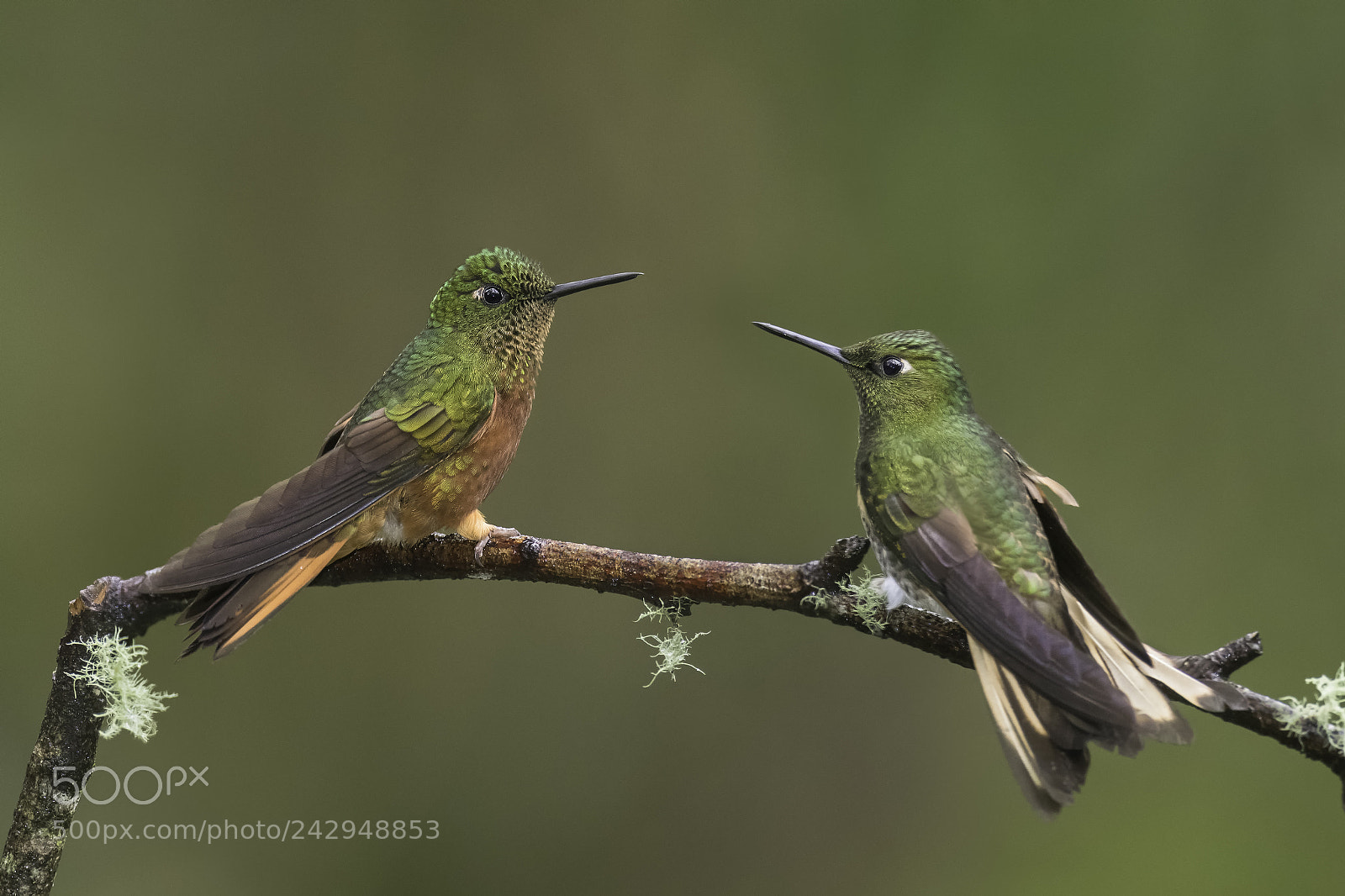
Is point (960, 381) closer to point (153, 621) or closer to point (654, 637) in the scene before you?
point (654, 637)

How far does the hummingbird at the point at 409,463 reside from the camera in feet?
3.69

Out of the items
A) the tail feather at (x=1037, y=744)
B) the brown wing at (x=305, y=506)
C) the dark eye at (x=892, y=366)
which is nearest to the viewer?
the tail feather at (x=1037, y=744)

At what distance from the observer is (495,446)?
1436 mm

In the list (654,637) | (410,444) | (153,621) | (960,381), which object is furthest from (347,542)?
(960,381)

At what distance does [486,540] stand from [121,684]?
18.8 inches

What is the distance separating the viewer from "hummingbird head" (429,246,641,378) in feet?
4.68

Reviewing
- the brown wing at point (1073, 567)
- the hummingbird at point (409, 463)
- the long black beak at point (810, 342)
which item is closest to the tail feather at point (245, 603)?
the hummingbird at point (409, 463)

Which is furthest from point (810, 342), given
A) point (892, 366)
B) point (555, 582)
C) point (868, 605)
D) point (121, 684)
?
point (121, 684)

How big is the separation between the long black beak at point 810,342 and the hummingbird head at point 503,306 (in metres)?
0.39

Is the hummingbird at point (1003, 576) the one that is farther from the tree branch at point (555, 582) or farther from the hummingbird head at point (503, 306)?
the hummingbird head at point (503, 306)

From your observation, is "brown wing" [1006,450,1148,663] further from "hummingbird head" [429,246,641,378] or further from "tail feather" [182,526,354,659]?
"tail feather" [182,526,354,659]

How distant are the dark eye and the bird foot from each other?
1.68 ft

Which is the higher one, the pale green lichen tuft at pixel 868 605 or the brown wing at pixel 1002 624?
the pale green lichen tuft at pixel 868 605

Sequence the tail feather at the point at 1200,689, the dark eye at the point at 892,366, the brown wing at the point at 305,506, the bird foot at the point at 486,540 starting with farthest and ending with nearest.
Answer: the bird foot at the point at 486,540 → the dark eye at the point at 892,366 → the brown wing at the point at 305,506 → the tail feather at the point at 1200,689
